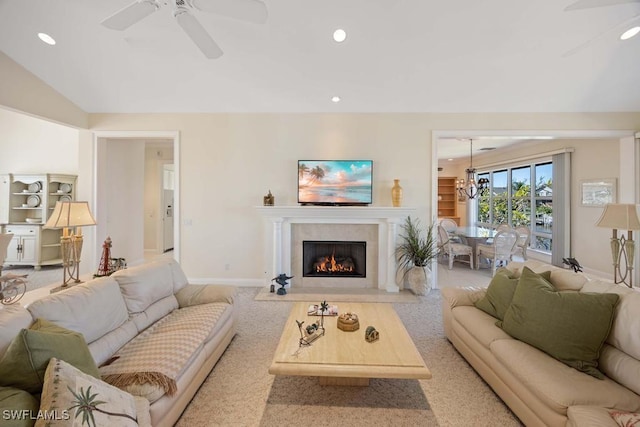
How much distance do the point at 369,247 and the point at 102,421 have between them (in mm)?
3762

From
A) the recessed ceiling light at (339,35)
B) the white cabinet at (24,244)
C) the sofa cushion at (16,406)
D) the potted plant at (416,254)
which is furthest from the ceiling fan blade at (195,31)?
the white cabinet at (24,244)

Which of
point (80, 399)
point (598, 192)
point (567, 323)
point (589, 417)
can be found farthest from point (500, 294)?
point (598, 192)

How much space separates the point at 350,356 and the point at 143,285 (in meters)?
1.74

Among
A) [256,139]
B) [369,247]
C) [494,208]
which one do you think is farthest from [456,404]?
[494,208]

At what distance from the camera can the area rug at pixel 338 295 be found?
3.95 metres

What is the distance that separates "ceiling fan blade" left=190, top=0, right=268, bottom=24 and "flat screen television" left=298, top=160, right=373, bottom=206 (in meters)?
2.41

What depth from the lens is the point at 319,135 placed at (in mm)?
4453

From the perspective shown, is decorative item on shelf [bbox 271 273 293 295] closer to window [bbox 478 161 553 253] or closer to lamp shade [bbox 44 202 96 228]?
lamp shade [bbox 44 202 96 228]

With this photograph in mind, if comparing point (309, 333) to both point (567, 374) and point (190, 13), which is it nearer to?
point (567, 374)

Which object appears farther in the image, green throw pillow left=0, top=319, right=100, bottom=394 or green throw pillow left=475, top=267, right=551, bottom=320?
green throw pillow left=475, top=267, right=551, bottom=320

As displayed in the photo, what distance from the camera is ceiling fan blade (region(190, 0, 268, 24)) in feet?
6.41

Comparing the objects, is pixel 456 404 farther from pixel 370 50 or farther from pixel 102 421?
pixel 370 50

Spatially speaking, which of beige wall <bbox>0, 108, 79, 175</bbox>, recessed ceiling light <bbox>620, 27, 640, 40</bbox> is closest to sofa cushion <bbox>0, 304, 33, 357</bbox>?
recessed ceiling light <bbox>620, 27, 640, 40</bbox>

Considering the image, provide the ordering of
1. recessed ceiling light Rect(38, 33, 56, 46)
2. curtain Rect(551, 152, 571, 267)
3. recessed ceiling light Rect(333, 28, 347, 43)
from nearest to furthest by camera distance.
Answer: recessed ceiling light Rect(333, 28, 347, 43), recessed ceiling light Rect(38, 33, 56, 46), curtain Rect(551, 152, 571, 267)
